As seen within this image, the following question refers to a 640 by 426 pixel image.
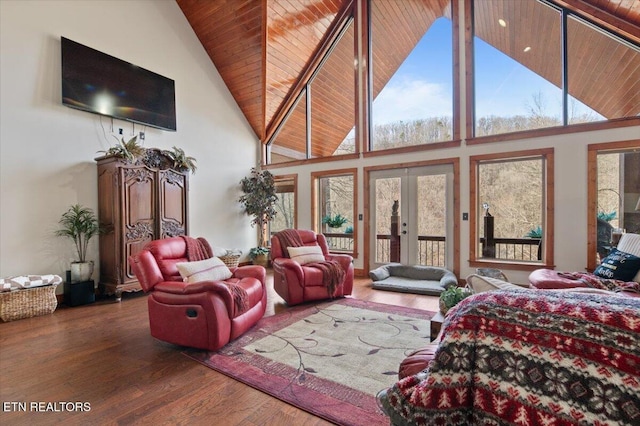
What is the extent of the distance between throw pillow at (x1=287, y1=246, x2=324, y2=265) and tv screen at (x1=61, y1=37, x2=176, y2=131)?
339 centimetres

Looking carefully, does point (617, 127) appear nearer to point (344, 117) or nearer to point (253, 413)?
point (344, 117)

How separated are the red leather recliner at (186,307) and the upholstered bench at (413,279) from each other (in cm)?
259

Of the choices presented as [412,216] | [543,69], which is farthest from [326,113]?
[543,69]

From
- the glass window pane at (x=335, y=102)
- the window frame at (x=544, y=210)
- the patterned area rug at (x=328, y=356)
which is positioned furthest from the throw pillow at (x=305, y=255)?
the glass window pane at (x=335, y=102)

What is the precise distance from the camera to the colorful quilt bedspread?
2.57 ft

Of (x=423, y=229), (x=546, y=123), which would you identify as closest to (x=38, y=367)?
(x=423, y=229)

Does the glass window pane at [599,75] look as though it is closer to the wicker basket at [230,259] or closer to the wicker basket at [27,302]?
the wicker basket at [230,259]

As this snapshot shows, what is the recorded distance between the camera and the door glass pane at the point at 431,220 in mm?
5262

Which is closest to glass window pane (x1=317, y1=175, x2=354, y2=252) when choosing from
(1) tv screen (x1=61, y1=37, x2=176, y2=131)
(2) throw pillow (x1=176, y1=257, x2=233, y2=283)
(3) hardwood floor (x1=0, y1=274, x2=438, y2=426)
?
(1) tv screen (x1=61, y1=37, x2=176, y2=131)

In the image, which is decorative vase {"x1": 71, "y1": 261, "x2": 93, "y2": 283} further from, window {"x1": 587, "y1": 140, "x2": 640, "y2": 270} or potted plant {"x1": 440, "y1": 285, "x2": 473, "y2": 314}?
window {"x1": 587, "y1": 140, "x2": 640, "y2": 270}

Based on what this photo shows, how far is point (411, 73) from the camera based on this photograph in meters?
5.61

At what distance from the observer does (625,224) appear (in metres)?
4.00

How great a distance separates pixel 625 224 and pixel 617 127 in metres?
1.32

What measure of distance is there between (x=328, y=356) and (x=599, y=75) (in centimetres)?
531
